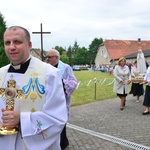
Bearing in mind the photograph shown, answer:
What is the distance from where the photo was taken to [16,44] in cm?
237

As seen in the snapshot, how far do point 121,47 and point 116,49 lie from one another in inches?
76.4

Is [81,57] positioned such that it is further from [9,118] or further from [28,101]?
[9,118]

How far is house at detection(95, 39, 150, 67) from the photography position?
2756 inches

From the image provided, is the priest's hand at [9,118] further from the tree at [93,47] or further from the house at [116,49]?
the tree at [93,47]

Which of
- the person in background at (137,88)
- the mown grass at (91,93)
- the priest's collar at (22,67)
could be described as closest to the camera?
the priest's collar at (22,67)

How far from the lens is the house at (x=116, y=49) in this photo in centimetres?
7000

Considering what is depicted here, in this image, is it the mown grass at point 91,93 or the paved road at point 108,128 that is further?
the mown grass at point 91,93

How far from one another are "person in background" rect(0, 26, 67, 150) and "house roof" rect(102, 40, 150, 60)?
6695 centimetres

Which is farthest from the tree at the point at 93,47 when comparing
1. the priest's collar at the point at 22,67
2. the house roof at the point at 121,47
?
the priest's collar at the point at 22,67

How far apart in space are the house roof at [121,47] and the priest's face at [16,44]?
67.0 m

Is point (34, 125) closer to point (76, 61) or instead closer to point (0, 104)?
point (0, 104)

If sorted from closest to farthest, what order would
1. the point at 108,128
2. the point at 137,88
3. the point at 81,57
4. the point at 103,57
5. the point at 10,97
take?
the point at 10,97 < the point at 108,128 < the point at 137,88 < the point at 103,57 < the point at 81,57

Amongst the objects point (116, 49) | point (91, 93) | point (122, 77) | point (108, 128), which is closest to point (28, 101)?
point (108, 128)

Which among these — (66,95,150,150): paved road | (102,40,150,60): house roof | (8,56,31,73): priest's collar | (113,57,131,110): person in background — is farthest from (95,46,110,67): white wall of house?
(8,56,31,73): priest's collar
